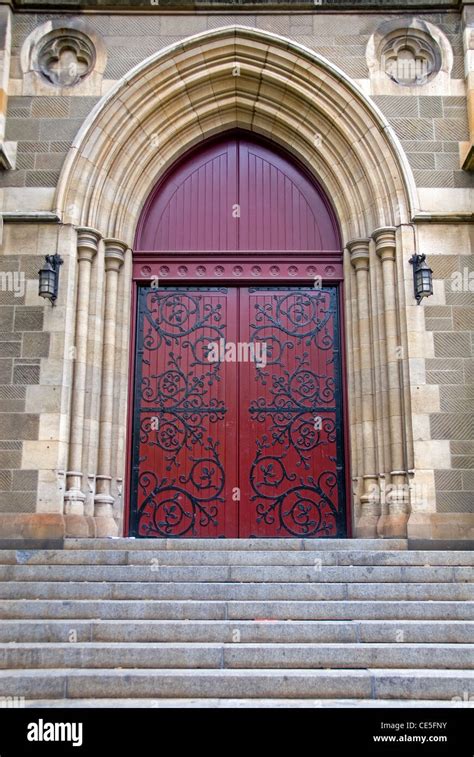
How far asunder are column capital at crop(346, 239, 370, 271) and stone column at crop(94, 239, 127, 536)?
2.56 m

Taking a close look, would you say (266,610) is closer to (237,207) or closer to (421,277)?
(421,277)

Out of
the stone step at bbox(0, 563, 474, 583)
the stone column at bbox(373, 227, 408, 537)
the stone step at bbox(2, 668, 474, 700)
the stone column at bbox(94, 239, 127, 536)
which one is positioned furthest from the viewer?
the stone column at bbox(94, 239, 127, 536)

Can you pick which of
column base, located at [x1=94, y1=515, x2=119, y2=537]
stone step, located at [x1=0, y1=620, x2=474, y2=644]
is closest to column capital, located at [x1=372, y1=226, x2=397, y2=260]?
column base, located at [x1=94, y1=515, x2=119, y2=537]

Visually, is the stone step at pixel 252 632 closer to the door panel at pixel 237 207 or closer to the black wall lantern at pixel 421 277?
the black wall lantern at pixel 421 277

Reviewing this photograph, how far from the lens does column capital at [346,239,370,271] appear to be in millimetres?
7918

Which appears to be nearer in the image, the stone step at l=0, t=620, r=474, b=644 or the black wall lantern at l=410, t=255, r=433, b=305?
the stone step at l=0, t=620, r=474, b=644

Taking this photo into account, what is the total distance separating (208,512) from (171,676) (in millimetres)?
3669

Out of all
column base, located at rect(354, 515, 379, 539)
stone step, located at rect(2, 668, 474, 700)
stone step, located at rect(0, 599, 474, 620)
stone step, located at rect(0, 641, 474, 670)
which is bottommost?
stone step, located at rect(2, 668, 474, 700)

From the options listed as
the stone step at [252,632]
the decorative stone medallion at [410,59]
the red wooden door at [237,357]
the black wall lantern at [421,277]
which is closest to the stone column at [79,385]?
the red wooden door at [237,357]

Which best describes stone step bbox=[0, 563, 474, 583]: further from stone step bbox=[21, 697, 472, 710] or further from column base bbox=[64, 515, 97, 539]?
stone step bbox=[21, 697, 472, 710]

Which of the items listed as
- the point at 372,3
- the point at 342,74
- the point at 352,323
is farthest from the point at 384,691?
the point at 372,3

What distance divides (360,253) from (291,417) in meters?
1.97

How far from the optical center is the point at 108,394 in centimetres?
761
